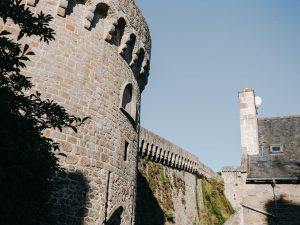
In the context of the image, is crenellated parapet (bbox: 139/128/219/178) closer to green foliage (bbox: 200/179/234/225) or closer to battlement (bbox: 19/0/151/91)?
green foliage (bbox: 200/179/234/225)

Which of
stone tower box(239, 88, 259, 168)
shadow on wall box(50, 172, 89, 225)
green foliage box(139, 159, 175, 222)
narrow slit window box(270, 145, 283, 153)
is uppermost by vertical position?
stone tower box(239, 88, 259, 168)

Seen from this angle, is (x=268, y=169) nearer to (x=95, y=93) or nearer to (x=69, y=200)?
(x=95, y=93)

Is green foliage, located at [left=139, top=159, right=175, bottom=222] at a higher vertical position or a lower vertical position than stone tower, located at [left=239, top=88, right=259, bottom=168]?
lower

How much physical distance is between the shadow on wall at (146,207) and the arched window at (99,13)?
411 inches

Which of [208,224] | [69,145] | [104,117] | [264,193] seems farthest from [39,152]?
[208,224]

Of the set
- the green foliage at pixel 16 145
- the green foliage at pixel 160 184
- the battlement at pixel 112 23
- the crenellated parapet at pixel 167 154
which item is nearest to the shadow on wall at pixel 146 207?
the green foliage at pixel 160 184

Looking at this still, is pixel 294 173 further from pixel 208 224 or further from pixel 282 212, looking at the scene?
→ pixel 208 224

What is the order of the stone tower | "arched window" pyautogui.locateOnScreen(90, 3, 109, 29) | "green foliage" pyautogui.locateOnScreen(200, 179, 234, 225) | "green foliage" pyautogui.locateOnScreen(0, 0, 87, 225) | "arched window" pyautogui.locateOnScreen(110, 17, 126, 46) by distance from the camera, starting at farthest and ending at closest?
"green foliage" pyautogui.locateOnScreen(200, 179, 234, 225) → the stone tower → "arched window" pyautogui.locateOnScreen(110, 17, 126, 46) → "arched window" pyautogui.locateOnScreen(90, 3, 109, 29) → "green foliage" pyautogui.locateOnScreen(0, 0, 87, 225)

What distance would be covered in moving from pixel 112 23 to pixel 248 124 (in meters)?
11.1

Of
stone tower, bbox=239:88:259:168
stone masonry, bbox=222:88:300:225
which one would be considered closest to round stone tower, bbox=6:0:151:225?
stone masonry, bbox=222:88:300:225

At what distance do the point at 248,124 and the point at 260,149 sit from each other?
1.69 metres

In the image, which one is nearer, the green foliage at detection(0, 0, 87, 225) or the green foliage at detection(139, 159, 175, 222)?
the green foliage at detection(0, 0, 87, 225)

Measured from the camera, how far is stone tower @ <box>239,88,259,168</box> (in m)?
17.6

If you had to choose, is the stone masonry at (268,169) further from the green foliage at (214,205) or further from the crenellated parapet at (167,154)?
the green foliage at (214,205)
